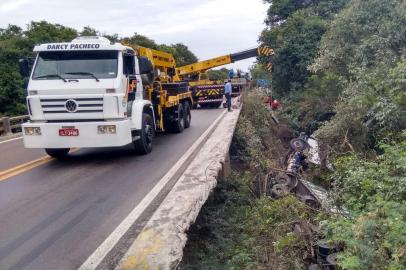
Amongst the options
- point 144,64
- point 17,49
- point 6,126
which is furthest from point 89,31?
point 144,64

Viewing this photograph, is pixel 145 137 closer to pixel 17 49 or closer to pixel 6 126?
pixel 6 126

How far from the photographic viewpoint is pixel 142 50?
13.2 meters

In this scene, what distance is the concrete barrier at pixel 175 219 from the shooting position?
4.82 metres

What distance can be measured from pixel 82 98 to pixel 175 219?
453cm

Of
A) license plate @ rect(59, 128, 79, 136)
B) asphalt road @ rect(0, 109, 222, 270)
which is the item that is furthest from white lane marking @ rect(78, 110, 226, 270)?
license plate @ rect(59, 128, 79, 136)

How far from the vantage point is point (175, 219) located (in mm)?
5992

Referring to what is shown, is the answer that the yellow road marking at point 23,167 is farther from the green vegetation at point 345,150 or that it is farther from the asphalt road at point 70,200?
the green vegetation at point 345,150

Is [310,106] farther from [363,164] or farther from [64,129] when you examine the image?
[64,129]

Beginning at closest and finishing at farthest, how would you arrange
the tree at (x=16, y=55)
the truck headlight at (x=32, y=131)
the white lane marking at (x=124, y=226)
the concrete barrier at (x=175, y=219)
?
the concrete barrier at (x=175, y=219)
the white lane marking at (x=124, y=226)
the truck headlight at (x=32, y=131)
the tree at (x=16, y=55)

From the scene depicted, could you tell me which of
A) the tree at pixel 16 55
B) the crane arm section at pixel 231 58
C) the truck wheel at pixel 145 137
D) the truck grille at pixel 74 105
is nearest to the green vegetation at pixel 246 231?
the truck wheel at pixel 145 137

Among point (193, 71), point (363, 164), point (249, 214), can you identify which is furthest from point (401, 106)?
point (193, 71)

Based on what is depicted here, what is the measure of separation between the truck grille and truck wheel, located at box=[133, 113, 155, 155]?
138 cm

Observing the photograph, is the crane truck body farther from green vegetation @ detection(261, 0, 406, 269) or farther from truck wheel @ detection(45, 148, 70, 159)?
green vegetation @ detection(261, 0, 406, 269)

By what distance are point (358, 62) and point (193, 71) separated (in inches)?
503
